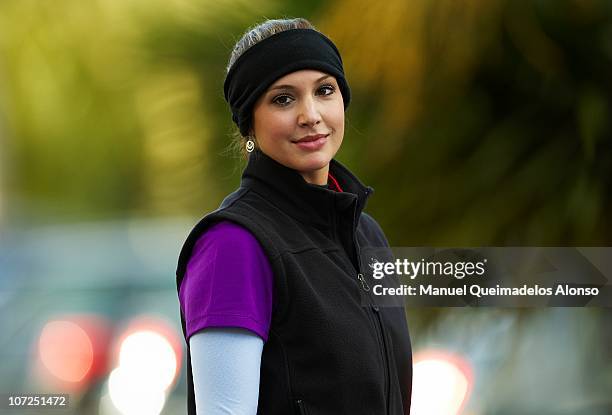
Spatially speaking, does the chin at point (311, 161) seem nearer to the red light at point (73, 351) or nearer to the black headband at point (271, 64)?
the black headband at point (271, 64)

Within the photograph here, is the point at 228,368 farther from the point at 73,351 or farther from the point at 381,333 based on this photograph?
the point at 73,351

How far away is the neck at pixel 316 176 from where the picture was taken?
3.87 feet

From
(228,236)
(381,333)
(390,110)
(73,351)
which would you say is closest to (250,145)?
(228,236)

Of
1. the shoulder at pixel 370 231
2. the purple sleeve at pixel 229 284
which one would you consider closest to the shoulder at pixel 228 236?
the purple sleeve at pixel 229 284

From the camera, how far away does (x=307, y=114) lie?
1128 millimetres

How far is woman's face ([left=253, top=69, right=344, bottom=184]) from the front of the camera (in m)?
1.13

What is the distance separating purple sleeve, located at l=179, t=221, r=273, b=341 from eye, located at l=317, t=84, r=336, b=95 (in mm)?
233

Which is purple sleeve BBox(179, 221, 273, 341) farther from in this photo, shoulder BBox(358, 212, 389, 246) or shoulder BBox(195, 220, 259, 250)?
shoulder BBox(358, 212, 389, 246)

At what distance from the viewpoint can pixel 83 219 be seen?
97.3 inches

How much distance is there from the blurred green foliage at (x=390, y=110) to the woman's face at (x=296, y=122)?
1140mm

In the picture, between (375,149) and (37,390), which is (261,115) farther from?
(37,390)

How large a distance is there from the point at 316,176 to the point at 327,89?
0.11m

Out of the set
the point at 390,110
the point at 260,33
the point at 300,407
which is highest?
the point at 390,110

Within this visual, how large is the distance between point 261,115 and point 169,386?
1478 millimetres
